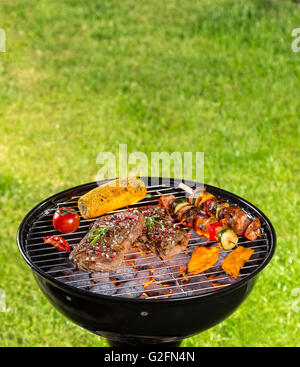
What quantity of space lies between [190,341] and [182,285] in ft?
4.66

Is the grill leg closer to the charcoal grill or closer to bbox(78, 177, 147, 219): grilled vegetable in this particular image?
the charcoal grill

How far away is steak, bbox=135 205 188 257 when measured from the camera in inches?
95.0

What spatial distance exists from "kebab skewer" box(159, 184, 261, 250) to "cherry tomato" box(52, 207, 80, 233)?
1.67 ft

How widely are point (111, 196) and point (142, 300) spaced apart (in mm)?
879

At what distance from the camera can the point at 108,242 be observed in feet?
7.91

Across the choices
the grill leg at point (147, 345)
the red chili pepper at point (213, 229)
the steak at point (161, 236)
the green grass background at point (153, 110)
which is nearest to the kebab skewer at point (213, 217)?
the red chili pepper at point (213, 229)

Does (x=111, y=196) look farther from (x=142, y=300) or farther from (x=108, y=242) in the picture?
(x=142, y=300)

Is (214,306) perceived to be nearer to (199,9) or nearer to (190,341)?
(190,341)

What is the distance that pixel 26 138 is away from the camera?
575cm

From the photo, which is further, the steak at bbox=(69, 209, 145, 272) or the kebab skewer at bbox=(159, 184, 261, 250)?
the kebab skewer at bbox=(159, 184, 261, 250)

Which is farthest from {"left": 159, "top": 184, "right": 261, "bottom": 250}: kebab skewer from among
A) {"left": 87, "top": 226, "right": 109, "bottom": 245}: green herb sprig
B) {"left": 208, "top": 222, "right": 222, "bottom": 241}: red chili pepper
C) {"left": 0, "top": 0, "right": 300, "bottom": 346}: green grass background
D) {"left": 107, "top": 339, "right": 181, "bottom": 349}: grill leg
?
{"left": 0, "top": 0, "right": 300, "bottom": 346}: green grass background

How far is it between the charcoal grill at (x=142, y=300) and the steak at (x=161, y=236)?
6 cm

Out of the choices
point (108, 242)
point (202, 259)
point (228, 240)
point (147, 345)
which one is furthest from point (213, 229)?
point (147, 345)
